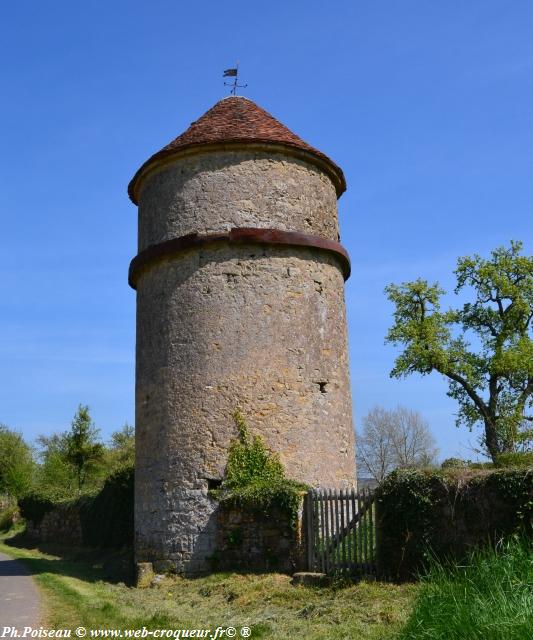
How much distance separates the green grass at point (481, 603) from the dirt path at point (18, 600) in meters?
5.02

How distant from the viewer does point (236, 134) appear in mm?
Result: 14062

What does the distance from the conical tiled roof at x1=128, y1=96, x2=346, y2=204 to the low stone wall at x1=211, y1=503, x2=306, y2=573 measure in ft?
22.9

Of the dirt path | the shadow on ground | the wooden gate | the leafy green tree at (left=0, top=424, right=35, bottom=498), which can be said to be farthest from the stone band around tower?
the leafy green tree at (left=0, top=424, right=35, bottom=498)

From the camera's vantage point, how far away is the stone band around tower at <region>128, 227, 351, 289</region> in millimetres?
13391

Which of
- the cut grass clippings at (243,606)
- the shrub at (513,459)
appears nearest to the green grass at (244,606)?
the cut grass clippings at (243,606)

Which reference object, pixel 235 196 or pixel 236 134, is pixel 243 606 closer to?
pixel 235 196

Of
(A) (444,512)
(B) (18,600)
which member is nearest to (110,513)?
(B) (18,600)

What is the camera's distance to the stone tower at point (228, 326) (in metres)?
12.8

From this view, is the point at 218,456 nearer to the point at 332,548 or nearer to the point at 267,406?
the point at 267,406

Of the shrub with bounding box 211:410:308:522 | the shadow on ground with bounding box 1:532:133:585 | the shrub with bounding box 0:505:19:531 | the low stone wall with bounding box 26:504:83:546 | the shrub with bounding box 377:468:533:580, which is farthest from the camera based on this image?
the shrub with bounding box 0:505:19:531

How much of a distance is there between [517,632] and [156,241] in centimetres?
1061

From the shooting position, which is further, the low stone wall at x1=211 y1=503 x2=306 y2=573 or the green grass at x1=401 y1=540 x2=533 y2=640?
the low stone wall at x1=211 y1=503 x2=306 y2=573

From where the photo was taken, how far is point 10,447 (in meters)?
44.2

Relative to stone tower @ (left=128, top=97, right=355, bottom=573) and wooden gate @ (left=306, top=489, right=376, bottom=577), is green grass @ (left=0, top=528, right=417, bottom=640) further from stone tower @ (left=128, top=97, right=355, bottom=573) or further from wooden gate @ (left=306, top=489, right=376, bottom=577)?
stone tower @ (left=128, top=97, right=355, bottom=573)
